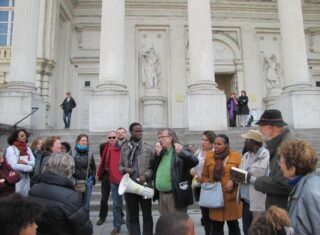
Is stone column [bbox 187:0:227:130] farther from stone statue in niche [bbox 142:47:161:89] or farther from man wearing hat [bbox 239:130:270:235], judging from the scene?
man wearing hat [bbox 239:130:270:235]

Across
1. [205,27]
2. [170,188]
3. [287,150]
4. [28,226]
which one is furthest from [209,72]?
[28,226]

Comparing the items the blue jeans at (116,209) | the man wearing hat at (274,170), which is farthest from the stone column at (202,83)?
the man wearing hat at (274,170)

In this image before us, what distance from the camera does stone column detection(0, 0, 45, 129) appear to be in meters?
12.7

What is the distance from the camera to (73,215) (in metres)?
3.01

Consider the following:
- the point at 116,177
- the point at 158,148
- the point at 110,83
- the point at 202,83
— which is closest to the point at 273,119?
the point at 158,148

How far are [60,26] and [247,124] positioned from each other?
11.3 metres

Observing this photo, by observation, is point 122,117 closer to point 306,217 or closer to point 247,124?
point 247,124

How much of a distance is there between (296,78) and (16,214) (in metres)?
13.7

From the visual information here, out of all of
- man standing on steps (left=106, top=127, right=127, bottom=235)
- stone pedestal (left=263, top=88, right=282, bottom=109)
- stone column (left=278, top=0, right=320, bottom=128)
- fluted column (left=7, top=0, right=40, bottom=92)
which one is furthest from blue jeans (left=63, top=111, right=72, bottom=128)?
stone pedestal (left=263, top=88, right=282, bottom=109)

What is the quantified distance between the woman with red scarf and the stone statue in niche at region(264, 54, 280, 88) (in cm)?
1654

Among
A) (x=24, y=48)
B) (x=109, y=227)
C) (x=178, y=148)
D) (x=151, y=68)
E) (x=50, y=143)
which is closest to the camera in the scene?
(x=178, y=148)

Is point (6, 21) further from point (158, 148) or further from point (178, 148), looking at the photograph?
point (178, 148)

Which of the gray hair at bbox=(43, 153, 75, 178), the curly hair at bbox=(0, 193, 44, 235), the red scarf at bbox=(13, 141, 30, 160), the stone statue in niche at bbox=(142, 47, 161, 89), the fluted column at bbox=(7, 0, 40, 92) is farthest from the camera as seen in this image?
the stone statue in niche at bbox=(142, 47, 161, 89)

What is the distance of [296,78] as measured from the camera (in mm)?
13977
